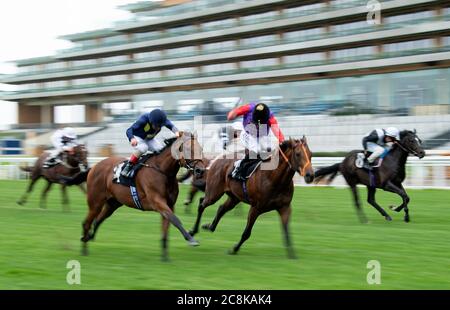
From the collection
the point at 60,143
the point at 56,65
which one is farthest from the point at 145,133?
the point at 56,65

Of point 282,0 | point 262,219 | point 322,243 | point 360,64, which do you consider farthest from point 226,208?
point 282,0

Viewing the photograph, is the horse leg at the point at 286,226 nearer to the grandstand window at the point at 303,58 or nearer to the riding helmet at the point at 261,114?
the riding helmet at the point at 261,114

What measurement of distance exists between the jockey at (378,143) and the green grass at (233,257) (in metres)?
1.04

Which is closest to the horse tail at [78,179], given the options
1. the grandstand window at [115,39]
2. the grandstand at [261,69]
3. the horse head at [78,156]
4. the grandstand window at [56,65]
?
the horse head at [78,156]

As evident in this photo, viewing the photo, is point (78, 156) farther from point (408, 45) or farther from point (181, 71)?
point (181, 71)

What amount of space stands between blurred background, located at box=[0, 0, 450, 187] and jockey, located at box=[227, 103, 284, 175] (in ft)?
34.3

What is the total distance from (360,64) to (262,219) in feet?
66.1

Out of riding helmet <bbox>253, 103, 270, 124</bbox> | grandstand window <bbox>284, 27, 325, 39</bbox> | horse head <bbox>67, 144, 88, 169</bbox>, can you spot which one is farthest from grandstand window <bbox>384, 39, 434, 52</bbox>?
riding helmet <bbox>253, 103, 270, 124</bbox>

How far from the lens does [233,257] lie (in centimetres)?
701

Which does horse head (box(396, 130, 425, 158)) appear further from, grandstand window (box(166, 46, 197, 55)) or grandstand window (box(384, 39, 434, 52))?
grandstand window (box(166, 46, 197, 55))

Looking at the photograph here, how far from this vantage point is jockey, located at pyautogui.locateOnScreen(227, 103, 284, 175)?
7406 mm

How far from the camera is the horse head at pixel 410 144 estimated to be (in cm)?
1075

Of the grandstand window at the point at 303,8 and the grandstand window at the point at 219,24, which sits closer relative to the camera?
the grandstand window at the point at 303,8
